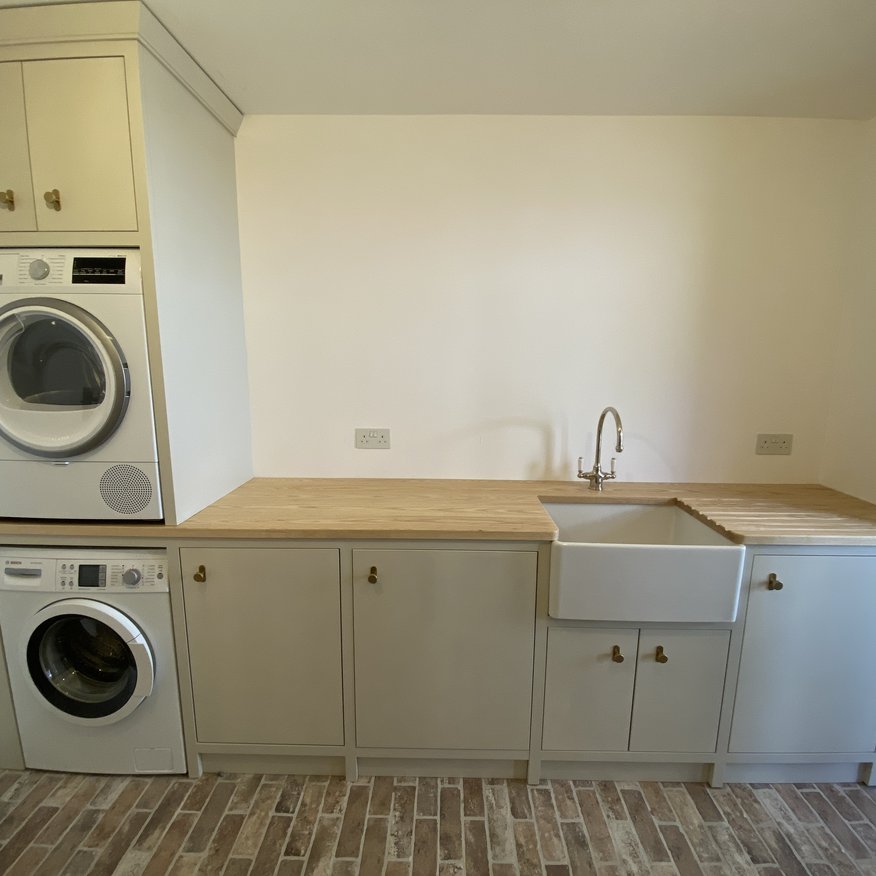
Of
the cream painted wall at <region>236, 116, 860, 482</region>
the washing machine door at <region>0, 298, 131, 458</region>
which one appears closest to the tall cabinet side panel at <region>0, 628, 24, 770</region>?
the washing machine door at <region>0, 298, 131, 458</region>

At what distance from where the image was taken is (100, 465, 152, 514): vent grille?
146 cm

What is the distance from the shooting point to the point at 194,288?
161 cm

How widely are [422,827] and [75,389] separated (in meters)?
1.79

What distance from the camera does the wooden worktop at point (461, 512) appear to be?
4.86 feet

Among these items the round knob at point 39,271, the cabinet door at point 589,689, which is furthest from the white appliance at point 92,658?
the cabinet door at point 589,689

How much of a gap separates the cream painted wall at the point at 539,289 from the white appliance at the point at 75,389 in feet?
2.17

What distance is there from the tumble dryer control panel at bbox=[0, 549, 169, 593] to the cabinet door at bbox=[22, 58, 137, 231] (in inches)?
40.2

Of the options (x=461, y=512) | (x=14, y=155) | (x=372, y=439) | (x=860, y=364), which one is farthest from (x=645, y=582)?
(x=14, y=155)

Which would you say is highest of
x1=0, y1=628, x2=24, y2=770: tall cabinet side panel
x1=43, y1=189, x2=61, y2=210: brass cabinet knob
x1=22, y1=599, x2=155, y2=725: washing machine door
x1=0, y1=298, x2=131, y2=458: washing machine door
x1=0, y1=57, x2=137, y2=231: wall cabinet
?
x1=0, y1=57, x2=137, y2=231: wall cabinet

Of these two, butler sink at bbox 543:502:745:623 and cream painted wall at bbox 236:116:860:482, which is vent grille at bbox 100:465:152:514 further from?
butler sink at bbox 543:502:745:623

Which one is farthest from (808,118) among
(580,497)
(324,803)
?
(324,803)

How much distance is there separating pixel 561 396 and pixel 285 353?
1248 mm

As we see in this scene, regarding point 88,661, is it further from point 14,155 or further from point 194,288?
point 14,155

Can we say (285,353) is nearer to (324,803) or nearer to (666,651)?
(324,803)
